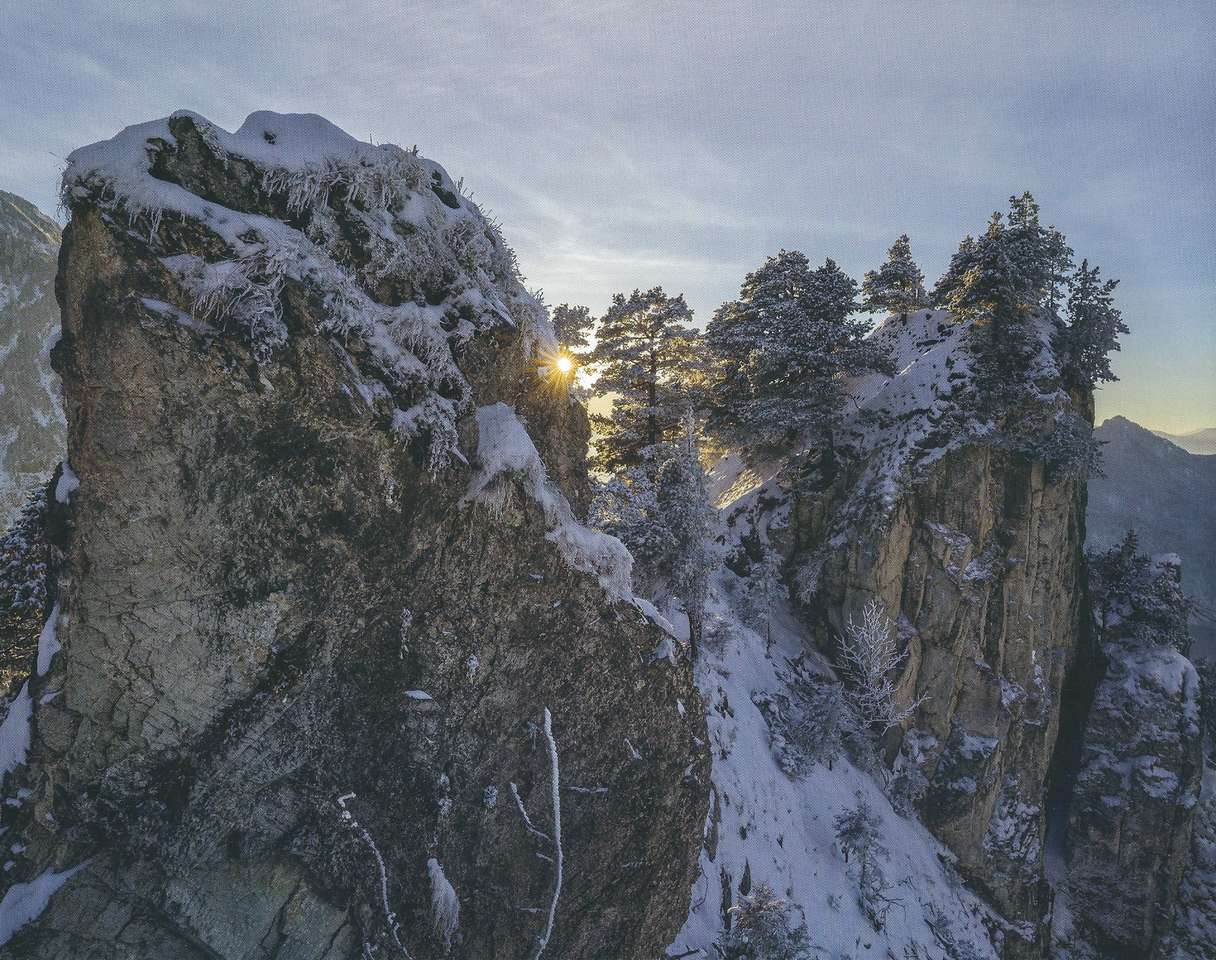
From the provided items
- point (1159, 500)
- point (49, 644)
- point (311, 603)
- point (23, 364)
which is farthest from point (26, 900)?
point (1159, 500)

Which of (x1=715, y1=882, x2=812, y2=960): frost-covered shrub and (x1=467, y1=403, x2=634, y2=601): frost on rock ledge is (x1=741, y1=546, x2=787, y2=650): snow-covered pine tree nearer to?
(x1=715, y1=882, x2=812, y2=960): frost-covered shrub

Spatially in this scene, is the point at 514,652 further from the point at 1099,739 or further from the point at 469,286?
the point at 1099,739

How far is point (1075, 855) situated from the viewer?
24344 millimetres

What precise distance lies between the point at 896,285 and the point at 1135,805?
2880cm

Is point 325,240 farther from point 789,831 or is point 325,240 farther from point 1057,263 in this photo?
point 1057,263

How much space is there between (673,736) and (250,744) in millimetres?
5888

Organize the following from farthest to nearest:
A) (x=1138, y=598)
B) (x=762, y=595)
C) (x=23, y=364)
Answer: (x=23, y=364) < (x=1138, y=598) < (x=762, y=595)

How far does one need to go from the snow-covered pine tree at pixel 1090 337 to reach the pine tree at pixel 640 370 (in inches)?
675

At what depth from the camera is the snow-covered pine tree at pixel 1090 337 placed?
79.8 feet

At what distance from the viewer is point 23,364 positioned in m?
59.6

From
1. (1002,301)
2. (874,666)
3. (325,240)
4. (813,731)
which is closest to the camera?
(325,240)

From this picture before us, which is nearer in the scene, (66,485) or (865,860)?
(66,485)

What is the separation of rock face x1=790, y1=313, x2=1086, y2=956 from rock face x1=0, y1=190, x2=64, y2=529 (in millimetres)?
70452

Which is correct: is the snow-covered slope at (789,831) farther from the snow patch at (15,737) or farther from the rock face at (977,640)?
the snow patch at (15,737)
